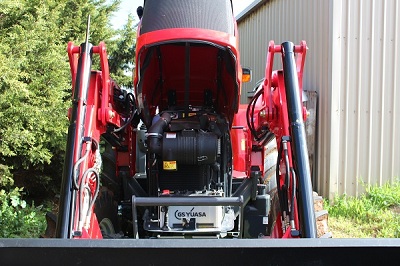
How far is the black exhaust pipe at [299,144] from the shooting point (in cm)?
272

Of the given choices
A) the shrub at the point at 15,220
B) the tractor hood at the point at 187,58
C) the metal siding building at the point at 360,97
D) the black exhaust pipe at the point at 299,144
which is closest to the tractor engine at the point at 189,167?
the tractor hood at the point at 187,58

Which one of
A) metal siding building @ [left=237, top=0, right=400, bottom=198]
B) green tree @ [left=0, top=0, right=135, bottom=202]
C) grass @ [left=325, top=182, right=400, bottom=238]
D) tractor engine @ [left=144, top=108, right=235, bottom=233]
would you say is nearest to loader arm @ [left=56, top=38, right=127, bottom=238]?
tractor engine @ [left=144, top=108, right=235, bottom=233]

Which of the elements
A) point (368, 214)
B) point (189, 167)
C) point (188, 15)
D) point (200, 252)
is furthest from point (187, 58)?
point (368, 214)

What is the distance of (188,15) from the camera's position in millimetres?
3105

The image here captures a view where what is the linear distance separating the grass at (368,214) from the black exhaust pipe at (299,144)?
3.00 m

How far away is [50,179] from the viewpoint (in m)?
6.70

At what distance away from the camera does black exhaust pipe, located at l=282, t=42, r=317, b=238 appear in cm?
272

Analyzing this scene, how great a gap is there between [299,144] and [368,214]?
3737 mm

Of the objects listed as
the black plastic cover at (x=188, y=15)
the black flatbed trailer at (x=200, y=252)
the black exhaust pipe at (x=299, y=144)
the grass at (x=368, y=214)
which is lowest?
the grass at (x=368, y=214)

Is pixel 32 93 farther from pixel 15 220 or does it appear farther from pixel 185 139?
pixel 185 139

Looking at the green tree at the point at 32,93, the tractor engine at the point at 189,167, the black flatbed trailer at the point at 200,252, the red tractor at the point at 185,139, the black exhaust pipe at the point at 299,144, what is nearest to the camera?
the black flatbed trailer at the point at 200,252

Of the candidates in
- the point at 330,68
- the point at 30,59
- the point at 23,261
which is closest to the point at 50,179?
the point at 30,59

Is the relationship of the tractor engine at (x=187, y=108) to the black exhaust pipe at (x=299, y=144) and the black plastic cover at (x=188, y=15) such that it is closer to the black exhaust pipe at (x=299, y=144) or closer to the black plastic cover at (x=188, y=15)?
the black plastic cover at (x=188, y=15)

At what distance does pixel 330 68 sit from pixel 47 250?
18.5ft
